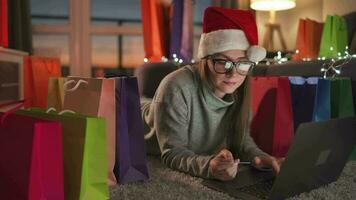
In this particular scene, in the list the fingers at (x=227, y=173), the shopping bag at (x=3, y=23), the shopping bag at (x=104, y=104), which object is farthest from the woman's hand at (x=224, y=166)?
the shopping bag at (x=3, y=23)

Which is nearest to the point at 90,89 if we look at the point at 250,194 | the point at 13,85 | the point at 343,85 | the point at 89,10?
the point at 250,194

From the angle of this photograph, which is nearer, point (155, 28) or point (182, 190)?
point (182, 190)

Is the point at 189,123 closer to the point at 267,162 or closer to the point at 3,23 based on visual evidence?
the point at 267,162

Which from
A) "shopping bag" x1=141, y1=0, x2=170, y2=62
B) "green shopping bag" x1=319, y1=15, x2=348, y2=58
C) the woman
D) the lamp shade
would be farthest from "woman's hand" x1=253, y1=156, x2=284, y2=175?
"shopping bag" x1=141, y1=0, x2=170, y2=62

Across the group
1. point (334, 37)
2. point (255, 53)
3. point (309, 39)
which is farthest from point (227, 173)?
point (309, 39)

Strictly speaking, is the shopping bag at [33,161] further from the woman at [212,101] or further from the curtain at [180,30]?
the curtain at [180,30]

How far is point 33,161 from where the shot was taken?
67cm

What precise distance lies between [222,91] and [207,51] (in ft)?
0.46

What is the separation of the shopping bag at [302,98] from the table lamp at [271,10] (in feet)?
5.00

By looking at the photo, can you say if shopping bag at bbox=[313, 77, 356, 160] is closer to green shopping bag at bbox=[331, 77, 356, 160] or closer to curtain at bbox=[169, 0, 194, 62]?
green shopping bag at bbox=[331, 77, 356, 160]

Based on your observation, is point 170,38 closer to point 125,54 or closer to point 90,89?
point 125,54

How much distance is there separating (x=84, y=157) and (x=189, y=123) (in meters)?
0.56

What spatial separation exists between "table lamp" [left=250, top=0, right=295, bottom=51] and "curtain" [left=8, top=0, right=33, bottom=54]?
1.80 meters

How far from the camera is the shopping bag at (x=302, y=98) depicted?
1395mm
